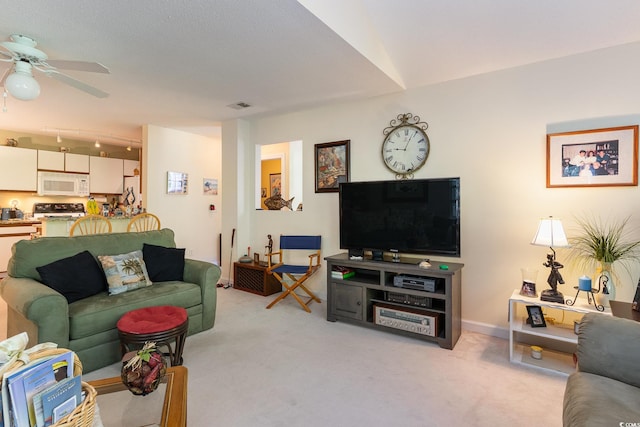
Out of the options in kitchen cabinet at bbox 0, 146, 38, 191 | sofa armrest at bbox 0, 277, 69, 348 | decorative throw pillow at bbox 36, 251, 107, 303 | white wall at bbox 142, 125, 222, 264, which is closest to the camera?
sofa armrest at bbox 0, 277, 69, 348

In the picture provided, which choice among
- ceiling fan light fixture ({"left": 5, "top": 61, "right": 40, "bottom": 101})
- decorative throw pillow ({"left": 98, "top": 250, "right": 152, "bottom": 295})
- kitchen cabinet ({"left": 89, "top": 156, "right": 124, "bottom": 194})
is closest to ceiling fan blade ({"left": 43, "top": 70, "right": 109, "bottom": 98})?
ceiling fan light fixture ({"left": 5, "top": 61, "right": 40, "bottom": 101})

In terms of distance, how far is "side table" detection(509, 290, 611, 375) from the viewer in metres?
2.36

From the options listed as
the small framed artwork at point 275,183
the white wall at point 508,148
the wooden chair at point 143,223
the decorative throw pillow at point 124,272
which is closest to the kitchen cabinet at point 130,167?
the wooden chair at point 143,223

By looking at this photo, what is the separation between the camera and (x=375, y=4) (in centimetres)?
249

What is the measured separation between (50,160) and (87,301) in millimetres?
4740

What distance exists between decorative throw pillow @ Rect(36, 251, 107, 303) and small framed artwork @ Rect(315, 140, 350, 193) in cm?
250

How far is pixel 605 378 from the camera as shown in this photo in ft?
4.72

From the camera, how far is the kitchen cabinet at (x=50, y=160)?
570cm

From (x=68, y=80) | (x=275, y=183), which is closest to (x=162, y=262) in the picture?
(x=68, y=80)

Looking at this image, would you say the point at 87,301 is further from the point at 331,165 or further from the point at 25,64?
the point at 331,165

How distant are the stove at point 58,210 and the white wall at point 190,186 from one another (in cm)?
185

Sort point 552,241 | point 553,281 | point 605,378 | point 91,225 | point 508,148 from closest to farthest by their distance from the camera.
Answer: point 605,378, point 552,241, point 553,281, point 508,148, point 91,225

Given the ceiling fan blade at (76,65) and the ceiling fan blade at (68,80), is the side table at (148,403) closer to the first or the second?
the ceiling fan blade at (76,65)

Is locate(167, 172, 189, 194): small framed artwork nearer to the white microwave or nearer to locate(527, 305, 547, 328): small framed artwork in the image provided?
the white microwave
